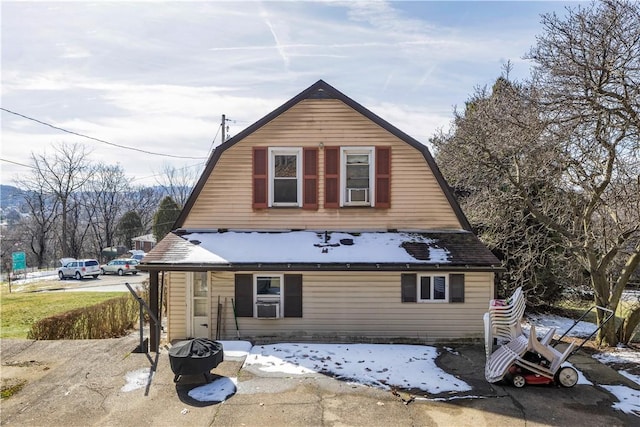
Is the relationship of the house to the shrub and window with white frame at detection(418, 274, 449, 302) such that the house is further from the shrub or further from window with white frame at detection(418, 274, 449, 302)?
the shrub

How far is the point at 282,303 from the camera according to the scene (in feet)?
36.5

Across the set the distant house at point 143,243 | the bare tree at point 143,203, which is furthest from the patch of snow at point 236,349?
the bare tree at point 143,203

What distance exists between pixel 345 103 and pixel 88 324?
10562mm

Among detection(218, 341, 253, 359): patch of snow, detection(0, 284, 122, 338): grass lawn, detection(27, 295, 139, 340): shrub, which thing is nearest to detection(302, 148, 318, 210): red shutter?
detection(218, 341, 253, 359): patch of snow

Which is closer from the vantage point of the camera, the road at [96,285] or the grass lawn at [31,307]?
the grass lawn at [31,307]

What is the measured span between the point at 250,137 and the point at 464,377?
8.39 meters

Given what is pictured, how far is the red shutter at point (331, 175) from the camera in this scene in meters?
11.9

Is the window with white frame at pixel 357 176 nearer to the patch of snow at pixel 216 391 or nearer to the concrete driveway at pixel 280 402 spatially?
the concrete driveway at pixel 280 402

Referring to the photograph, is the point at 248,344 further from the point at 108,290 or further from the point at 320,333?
the point at 108,290

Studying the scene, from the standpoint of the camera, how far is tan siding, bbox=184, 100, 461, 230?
1191 centimetres

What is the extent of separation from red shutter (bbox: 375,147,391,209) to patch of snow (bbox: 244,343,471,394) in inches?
159

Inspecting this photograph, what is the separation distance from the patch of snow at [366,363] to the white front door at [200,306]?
1867mm

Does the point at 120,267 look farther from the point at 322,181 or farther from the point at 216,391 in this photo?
the point at 216,391

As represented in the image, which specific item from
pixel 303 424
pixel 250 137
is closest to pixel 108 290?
pixel 250 137
